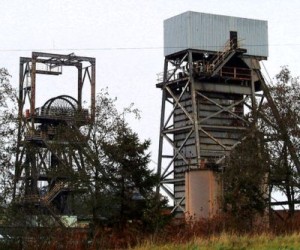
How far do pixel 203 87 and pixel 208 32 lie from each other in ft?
14.3

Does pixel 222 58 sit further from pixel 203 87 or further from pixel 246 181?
pixel 246 181

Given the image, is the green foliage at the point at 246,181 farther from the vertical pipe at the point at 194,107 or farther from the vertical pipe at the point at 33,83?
the vertical pipe at the point at 33,83

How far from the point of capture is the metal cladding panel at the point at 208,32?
204 feet

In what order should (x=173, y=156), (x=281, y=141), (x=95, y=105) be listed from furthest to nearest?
(x=173, y=156)
(x=281, y=141)
(x=95, y=105)

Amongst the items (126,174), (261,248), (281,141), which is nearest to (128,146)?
(126,174)

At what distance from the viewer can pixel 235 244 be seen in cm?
2477

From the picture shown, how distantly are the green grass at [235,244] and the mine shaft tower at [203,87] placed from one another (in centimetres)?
3310

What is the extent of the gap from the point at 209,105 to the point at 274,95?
16433 millimetres

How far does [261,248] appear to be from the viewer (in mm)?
23703

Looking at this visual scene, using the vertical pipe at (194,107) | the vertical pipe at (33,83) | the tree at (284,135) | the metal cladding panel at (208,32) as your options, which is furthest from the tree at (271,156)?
the vertical pipe at (33,83)

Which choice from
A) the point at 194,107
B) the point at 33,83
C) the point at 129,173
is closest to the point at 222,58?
the point at 194,107

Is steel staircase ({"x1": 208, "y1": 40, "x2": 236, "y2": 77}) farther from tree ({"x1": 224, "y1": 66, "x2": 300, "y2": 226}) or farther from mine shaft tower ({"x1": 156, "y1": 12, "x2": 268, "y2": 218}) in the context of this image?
tree ({"x1": 224, "y1": 66, "x2": 300, "y2": 226})

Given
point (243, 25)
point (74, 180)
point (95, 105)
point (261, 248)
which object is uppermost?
point (243, 25)

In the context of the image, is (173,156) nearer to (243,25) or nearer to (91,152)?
(243,25)
